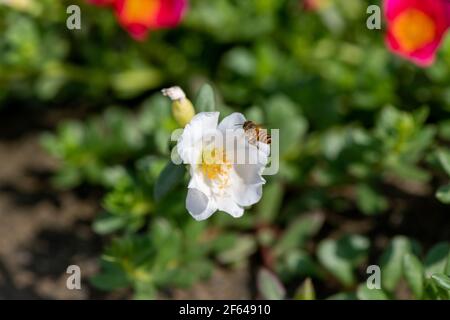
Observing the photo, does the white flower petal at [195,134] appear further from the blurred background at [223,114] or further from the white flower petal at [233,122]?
the blurred background at [223,114]

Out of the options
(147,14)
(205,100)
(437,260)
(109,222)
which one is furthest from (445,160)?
(147,14)

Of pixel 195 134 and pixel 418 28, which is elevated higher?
pixel 418 28

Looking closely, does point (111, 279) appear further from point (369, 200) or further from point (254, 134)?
point (369, 200)

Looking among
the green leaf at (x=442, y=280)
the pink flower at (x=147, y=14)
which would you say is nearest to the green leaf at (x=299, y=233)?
the green leaf at (x=442, y=280)

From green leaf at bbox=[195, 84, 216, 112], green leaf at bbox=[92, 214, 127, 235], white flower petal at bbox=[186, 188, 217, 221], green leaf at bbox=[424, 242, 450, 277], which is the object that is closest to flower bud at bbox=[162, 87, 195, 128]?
green leaf at bbox=[195, 84, 216, 112]

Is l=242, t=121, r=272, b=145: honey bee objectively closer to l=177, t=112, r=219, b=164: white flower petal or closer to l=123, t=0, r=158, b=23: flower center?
l=177, t=112, r=219, b=164: white flower petal
